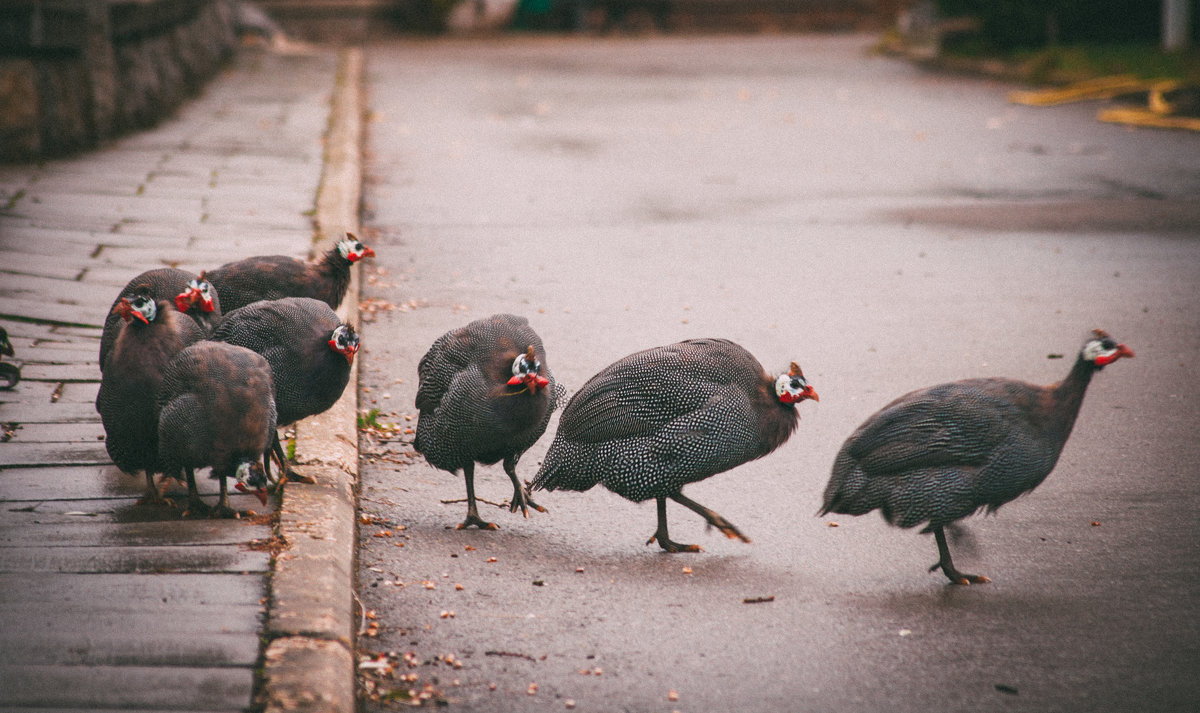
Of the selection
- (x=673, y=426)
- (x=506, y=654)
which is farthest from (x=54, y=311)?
(x=506, y=654)

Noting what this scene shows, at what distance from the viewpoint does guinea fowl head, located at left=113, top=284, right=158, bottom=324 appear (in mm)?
4438

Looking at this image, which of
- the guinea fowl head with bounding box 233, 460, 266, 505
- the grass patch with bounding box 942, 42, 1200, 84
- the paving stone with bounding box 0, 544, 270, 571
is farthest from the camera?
the grass patch with bounding box 942, 42, 1200, 84

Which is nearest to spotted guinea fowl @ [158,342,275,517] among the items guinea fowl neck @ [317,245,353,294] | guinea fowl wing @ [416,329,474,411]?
guinea fowl wing @ [416,329,474,411]

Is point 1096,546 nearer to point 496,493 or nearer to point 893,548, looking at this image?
point 893,548

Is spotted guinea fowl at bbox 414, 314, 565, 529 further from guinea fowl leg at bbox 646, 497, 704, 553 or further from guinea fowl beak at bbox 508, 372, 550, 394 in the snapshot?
guinea fowl leg at bbox 646, 497, 704, 553

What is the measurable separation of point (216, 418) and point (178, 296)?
0.98 m

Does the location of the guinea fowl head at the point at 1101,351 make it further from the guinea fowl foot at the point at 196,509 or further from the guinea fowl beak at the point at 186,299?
the guinea fowl beak at the point at 186,299

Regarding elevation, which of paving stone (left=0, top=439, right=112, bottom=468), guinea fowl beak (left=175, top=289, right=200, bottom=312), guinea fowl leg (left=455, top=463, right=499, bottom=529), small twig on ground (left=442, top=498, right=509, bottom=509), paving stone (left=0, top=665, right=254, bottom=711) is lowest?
small twig on ground (left=442, top=498, right=509, bottom=509)

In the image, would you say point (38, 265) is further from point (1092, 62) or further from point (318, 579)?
point (1092, 62)

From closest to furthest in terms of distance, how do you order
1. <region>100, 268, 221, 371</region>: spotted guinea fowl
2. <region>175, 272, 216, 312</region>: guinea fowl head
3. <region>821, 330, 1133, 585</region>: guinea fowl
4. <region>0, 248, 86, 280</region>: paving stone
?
<region>821, 330, 1133, 585</region>: guinea fowl → <region>100, 268, 221, 371</region>: spotted guinea fowl → <region>175, 272, 216, 312</region>: guinea fowl head → <region>0, 248, 86, 280</region>: paving stone

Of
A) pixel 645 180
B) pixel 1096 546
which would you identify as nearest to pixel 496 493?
pixel 1096 546

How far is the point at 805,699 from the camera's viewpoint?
3.43m

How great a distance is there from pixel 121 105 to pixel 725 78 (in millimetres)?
10266

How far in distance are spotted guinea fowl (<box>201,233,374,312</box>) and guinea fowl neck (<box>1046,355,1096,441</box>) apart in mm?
3183
